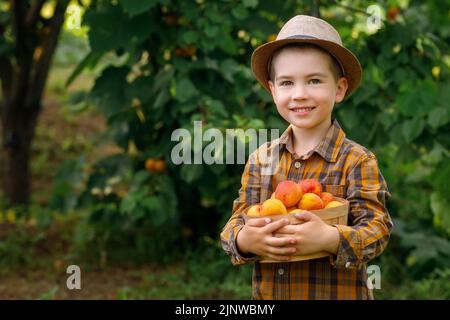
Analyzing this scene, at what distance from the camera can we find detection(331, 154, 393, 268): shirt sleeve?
5.56ft

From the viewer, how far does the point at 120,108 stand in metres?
3.90

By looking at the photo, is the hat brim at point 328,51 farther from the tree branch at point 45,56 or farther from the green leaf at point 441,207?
the tree branch at point 45,56

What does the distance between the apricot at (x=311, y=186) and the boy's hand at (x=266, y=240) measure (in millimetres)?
115

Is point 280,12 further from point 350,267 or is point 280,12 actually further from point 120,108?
point 350,267

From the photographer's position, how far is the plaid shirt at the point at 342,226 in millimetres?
1734

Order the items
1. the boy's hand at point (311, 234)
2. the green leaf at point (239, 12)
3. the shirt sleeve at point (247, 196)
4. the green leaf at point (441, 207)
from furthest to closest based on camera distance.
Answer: the green leaf at point (441, 207) → the green leaf at point (239, 12) → the shirt sleeve at point (247, 196) → the boy's hand at point (311, 234)

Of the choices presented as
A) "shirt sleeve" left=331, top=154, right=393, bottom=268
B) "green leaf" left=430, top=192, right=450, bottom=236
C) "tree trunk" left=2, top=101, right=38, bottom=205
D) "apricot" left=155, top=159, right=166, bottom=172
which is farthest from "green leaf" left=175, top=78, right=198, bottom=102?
"tree trunk" left=2, top=101, right=38, bottom=205

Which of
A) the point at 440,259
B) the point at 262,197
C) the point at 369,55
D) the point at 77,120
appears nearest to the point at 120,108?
the point at 369,55

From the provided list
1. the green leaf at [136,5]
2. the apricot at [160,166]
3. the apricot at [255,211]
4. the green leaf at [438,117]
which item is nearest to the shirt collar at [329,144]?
the apricot at [255,211]

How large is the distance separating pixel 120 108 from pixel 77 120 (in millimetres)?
3669

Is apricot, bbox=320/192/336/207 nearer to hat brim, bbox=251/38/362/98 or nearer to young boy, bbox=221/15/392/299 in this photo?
young boy, bbox=221/15/392/299

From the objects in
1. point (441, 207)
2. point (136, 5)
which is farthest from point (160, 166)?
point (441, 207)
